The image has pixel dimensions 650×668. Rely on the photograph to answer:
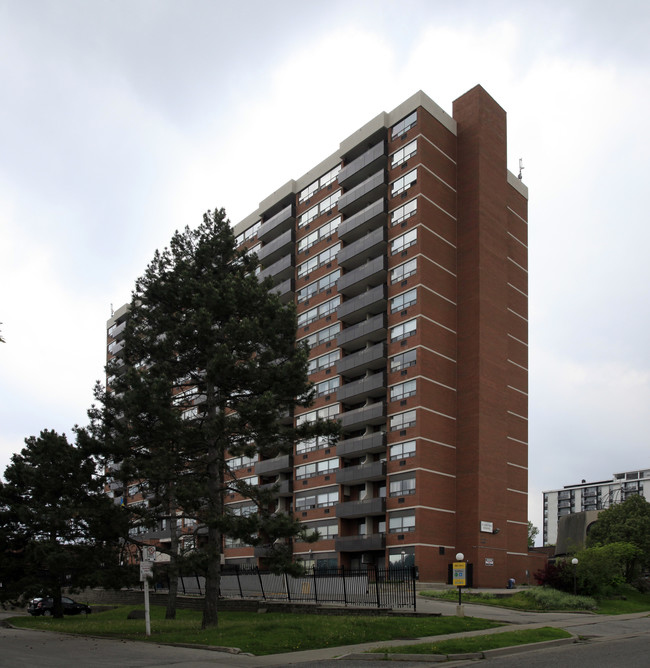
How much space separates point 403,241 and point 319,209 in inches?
609

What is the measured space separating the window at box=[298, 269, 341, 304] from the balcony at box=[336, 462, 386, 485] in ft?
58.8

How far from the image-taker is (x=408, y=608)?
3070 centimetres

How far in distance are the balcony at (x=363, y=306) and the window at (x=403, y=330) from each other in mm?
3189

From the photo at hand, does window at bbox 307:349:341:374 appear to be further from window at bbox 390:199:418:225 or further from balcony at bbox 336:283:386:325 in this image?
window at bbox 390:199:418:225

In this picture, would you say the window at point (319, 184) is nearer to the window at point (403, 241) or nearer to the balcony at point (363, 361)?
the window at point (403, 241)

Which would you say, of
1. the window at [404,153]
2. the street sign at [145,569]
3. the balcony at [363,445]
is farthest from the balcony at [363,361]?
the street sign at [145,569]

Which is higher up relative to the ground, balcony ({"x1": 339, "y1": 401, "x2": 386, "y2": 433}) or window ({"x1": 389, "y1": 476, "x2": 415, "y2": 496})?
balcony ({"x1": 339, "y1": 401, "x2": 386, "y2": 433})

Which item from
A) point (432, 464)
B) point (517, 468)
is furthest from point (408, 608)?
point (517, 468)

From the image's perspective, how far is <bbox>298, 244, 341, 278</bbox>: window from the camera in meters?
73.6

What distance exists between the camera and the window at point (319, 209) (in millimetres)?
74688

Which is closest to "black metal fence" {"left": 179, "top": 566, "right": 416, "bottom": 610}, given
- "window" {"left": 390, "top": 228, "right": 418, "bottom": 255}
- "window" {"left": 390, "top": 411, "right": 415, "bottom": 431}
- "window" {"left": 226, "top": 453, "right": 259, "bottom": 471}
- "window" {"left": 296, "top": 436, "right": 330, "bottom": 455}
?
"window" {"left": 390, "top": 411, "right": 415, "bottom": 431}

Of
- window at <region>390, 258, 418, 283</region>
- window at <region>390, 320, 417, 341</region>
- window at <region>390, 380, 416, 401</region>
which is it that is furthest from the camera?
window at <region>390, 258, 418, 283</region>

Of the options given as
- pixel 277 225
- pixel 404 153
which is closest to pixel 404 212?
pixel 404 153

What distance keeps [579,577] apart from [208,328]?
86.9 ft
